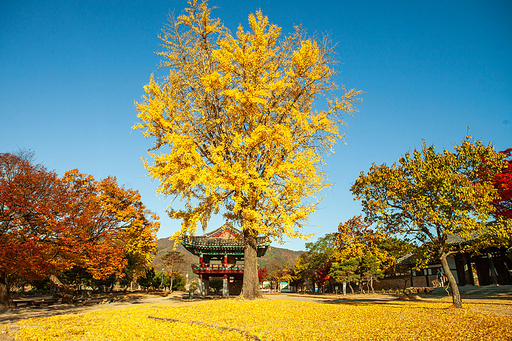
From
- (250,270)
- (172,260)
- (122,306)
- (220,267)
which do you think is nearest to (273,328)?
(250,270)

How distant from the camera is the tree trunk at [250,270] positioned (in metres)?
10.7

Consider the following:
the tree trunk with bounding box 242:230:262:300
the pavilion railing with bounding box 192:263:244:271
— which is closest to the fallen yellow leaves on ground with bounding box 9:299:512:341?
the tree trunk with bounding box 242:230:262:300

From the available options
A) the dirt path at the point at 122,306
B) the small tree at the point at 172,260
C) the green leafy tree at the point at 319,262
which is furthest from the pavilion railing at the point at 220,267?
the small tree at the point at 172,260

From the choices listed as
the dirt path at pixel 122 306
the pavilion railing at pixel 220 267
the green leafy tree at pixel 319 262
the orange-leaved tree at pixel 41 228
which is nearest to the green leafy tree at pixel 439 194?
the dirt path at pixel 122 306

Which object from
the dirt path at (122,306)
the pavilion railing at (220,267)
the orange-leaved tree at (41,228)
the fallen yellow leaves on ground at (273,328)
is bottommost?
the dirt path at (122,306)

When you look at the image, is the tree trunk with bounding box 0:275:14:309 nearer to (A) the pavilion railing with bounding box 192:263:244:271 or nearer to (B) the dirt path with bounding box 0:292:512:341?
(B) the dirt path with bounding box 0:292:512:341

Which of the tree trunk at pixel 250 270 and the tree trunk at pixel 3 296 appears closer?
the tree trunk at pixel 250 270

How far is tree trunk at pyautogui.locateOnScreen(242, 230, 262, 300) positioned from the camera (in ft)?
35.0

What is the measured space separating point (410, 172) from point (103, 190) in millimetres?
21920

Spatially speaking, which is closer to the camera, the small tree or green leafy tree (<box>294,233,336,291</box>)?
green leafy tree (<box>294,233,336,291</box>)

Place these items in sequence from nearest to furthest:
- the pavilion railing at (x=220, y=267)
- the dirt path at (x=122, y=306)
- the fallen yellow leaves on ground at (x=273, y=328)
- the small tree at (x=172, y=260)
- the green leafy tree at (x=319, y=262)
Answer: the fallen yellow leaves on ground at (x=273, y=328) → the dirt path at (x=122, y=306) → the pavilion railing at (x=220, y=267) → the green leafy tree at (x=319, y=262) → the small tree at (x=172, y=260)

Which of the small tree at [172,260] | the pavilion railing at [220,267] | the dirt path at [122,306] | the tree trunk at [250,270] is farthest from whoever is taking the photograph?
the small tree at [172,260]

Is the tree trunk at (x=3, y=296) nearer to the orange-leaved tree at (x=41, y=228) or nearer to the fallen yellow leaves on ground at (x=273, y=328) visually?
the orange-leaved tree at (x=41, y=228)

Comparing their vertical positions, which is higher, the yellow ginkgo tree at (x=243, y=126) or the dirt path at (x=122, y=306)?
the yellow ginkgo tree at (x=243, y=126)
